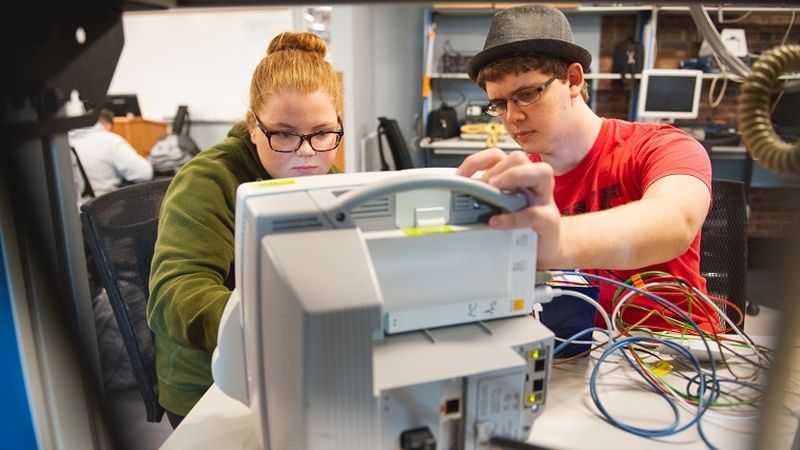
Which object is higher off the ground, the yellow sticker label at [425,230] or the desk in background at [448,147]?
the yellow sticker label at [425,230]

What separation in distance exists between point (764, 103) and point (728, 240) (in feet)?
3.92

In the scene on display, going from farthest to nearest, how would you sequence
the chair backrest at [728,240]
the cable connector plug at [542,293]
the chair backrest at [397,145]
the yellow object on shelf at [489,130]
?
the yellow object on shelf at [489,130]
the chair backrest at [397,145]
the chair backrest at [728,240]
the cable connector plug at [542,293]

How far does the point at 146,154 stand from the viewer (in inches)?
173

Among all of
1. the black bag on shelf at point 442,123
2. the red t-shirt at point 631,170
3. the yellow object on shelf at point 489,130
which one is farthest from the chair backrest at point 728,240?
the black bag on shelf at point 442,123

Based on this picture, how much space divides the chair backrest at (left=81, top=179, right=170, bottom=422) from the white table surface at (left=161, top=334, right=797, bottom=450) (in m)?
0.46

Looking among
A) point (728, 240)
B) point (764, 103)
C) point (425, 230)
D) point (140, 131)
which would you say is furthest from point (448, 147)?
point (764, 103)

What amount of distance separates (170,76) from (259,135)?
13.2ft

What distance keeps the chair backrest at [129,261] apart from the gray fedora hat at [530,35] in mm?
912

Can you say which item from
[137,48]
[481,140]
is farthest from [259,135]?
[137,48]

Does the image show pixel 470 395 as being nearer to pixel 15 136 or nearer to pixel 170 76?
pixel 15 136

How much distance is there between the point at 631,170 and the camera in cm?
122

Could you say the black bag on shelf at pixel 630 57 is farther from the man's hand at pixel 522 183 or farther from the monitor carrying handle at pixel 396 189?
the monitor carrying handle at pixel 396 189

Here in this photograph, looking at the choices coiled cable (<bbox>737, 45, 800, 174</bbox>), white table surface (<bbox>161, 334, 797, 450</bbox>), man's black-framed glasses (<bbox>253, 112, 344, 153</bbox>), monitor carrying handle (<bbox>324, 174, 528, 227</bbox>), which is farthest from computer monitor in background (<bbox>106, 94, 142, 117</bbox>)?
coiled cable (<bbox>737, 45, 800, 174</bbox>)

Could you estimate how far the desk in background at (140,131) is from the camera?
4258mm
